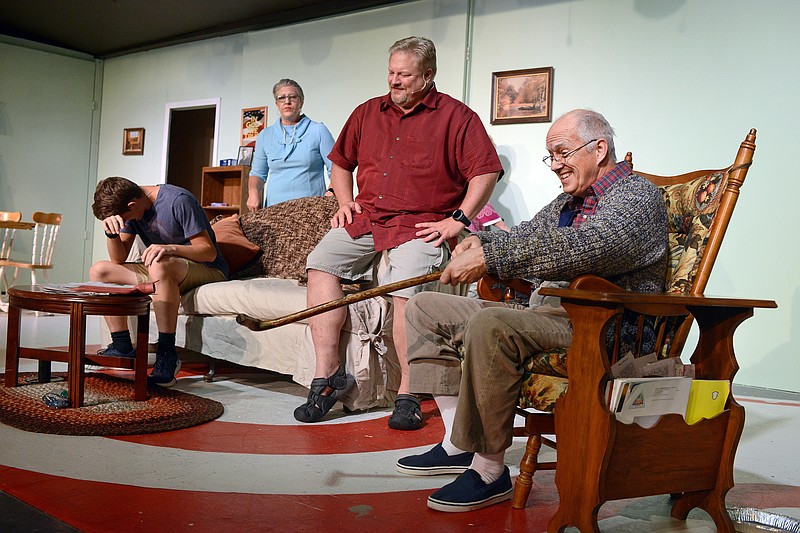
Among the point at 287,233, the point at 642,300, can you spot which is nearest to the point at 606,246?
the point at 642,300

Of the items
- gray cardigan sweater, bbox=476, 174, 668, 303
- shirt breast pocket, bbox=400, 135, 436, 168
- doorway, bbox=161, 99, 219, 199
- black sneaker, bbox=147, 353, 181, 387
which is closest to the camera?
gray cardigan sweater, bbox=476, 174, 668, 303

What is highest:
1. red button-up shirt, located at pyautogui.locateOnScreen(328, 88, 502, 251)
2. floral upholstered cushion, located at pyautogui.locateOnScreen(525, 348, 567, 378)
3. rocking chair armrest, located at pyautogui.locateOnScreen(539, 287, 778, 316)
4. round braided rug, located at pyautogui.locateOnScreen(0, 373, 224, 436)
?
red button-up shirt, located at pyautogui.locateOnScreen(328, 88, 502, 251)

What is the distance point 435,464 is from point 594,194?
0.91 meters

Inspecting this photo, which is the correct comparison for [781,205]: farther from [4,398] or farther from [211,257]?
[4,398]

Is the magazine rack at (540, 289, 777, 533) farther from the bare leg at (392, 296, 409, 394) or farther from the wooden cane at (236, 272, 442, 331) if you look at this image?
the bare leg at (392, 296, 409, 394)

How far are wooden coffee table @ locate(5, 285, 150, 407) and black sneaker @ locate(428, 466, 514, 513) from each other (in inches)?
59.8

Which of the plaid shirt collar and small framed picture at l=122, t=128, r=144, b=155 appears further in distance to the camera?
small framed picture at l=122, t=128, r=144, b=155

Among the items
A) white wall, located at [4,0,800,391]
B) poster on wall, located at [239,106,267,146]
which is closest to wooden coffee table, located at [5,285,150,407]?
white wall, located at [4,0,800,391]

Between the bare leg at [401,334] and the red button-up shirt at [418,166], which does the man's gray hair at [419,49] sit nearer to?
the red button-up shirt at [418,166]

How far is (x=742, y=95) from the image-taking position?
4.38 meters

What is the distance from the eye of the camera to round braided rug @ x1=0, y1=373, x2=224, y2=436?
8.75ft

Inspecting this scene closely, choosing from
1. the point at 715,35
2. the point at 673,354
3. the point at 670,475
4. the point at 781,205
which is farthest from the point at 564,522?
the point at 715,35

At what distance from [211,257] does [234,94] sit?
3.98 meters

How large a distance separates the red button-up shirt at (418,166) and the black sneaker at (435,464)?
0.96m
